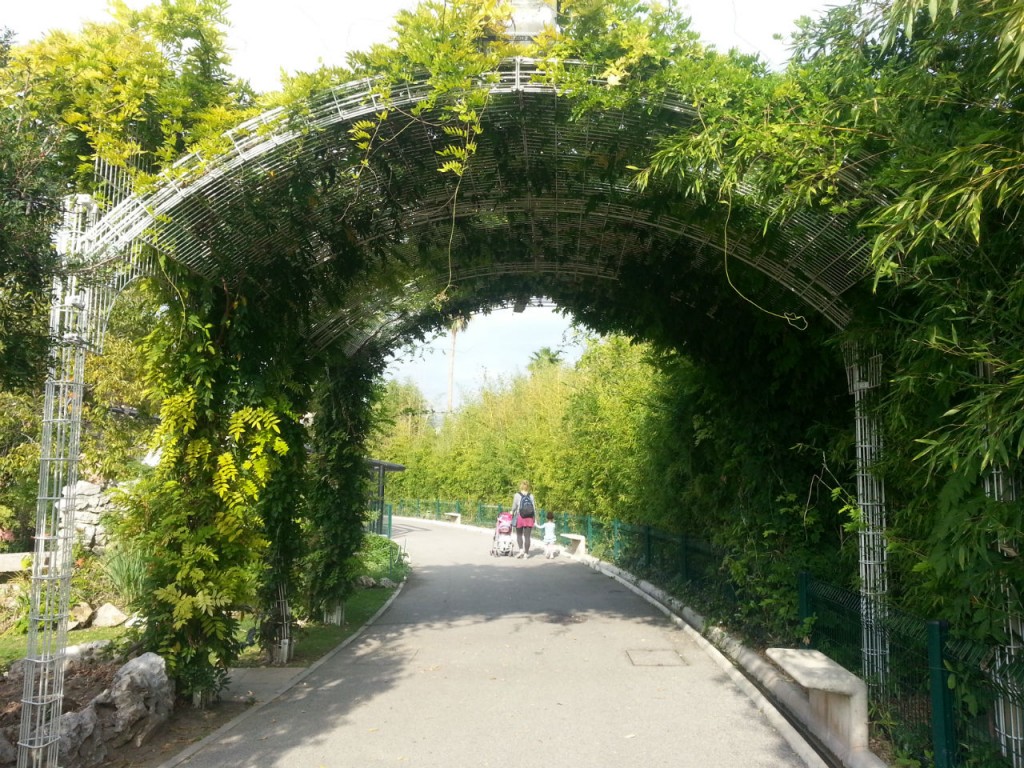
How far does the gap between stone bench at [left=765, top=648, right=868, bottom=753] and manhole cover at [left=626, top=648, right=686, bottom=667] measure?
95.1 inches

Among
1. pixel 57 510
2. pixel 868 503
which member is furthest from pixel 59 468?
pixel 868 503

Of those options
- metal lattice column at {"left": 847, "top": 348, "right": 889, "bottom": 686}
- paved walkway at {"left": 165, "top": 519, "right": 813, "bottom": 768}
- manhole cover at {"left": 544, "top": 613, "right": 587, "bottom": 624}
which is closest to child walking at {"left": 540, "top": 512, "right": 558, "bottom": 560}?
paved walkway at {"left": 165, "top": 519, "right": 813, "bottom": 768}

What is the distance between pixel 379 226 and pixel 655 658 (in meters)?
5.05

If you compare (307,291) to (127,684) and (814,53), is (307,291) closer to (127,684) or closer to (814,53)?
(127,684)

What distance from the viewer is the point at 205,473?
21.0 ft

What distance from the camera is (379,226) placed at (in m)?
7.41

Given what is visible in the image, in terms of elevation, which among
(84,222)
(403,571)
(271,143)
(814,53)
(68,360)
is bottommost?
(403,571)

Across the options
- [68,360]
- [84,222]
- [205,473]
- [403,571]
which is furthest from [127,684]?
[403,571]

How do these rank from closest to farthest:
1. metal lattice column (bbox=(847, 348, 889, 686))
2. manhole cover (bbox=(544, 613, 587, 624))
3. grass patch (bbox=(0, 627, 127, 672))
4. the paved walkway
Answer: the paved walkway
metal lattice column (bbox=(847, 348, 889, 686))
grass patch (bbox=(0, 627, 127, 672))
manhole cover (bbox=(544, 613, 587, 624))

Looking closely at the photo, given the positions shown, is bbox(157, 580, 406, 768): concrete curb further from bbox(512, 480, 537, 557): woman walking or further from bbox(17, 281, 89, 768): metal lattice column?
bbox(512, 480, 537, 557): woman walking

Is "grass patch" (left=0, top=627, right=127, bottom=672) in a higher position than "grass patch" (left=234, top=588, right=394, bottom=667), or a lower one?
lower

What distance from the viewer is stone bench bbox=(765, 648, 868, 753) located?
16.2ft

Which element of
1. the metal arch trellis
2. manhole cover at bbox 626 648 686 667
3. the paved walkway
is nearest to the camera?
the metal arch trellis

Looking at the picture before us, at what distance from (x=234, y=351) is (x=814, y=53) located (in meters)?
5.00
